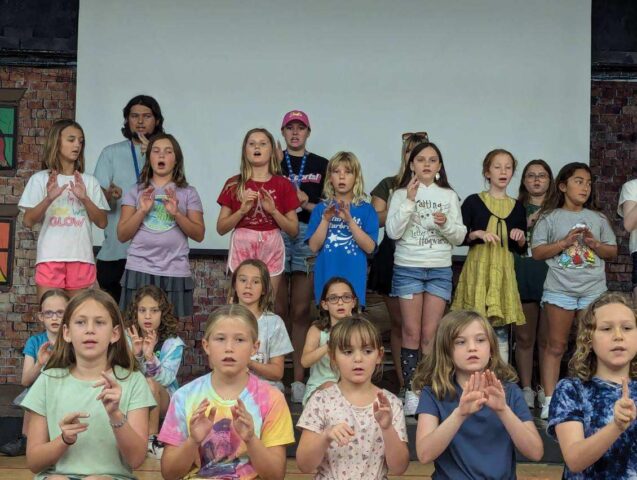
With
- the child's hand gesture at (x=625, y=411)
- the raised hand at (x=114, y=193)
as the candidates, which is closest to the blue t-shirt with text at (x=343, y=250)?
the raised hand at (x=114, y=193)

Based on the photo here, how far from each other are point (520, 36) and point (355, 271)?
221cm

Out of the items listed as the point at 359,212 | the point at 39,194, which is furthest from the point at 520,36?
the point at 39,194

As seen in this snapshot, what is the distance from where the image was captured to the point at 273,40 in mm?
7074

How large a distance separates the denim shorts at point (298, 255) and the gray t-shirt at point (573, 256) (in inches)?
48.4

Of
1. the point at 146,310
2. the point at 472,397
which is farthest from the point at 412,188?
the point at 472,397

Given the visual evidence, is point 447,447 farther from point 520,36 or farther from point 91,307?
point 520,36

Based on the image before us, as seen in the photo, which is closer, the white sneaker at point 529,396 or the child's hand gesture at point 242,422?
the child's hand gesture at point 242,422

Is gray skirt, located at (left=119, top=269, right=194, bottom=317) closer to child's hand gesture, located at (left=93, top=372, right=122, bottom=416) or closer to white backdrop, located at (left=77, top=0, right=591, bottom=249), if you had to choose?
white backdrop, located at (left=77, top=0, right=591, bottom=249)

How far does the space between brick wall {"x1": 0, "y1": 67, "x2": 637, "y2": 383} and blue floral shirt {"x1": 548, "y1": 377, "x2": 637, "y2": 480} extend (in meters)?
3.89

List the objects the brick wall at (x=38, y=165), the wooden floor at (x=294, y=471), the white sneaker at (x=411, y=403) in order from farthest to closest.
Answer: the brick wall at (x=38, y=165) → the white sneaker at (x=411, y=403) → the wooden floor at (x=294, y=471)

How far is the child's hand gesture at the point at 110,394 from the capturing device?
11.1 ft

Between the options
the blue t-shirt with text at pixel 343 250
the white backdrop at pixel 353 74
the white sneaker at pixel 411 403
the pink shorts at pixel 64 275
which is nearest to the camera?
the white sneaker at pixel 411 403

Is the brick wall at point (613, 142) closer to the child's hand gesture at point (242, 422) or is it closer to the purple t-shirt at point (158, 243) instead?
the purple t-shirt at point (158, 243)

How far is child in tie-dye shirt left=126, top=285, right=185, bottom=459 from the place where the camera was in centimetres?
508
